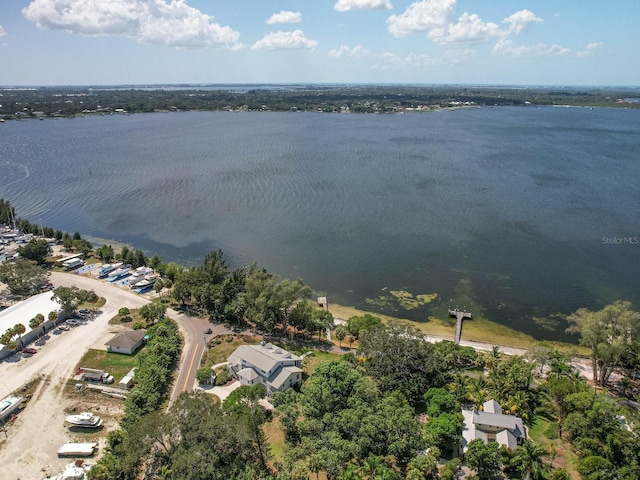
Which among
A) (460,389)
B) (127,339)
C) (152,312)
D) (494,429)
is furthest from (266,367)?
(494,429)

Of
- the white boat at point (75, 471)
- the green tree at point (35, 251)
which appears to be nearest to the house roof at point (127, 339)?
the white boat at point (75, 471)

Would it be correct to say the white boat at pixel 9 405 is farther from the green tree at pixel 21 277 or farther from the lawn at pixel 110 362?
the green tree at pixel 21 277

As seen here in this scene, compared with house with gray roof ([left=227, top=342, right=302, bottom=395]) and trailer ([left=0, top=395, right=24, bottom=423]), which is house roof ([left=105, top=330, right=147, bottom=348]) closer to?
trailer ([left=0, top=395, right=24, bottom=423])

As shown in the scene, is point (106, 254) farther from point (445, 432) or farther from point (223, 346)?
point (445, 432)

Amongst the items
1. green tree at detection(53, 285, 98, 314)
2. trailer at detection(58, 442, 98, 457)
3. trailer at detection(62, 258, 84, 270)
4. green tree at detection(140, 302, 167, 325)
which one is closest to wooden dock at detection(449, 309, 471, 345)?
green tree at detection(140, 302, 167, 325)

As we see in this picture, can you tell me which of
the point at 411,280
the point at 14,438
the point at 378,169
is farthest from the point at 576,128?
the point at 14,438
